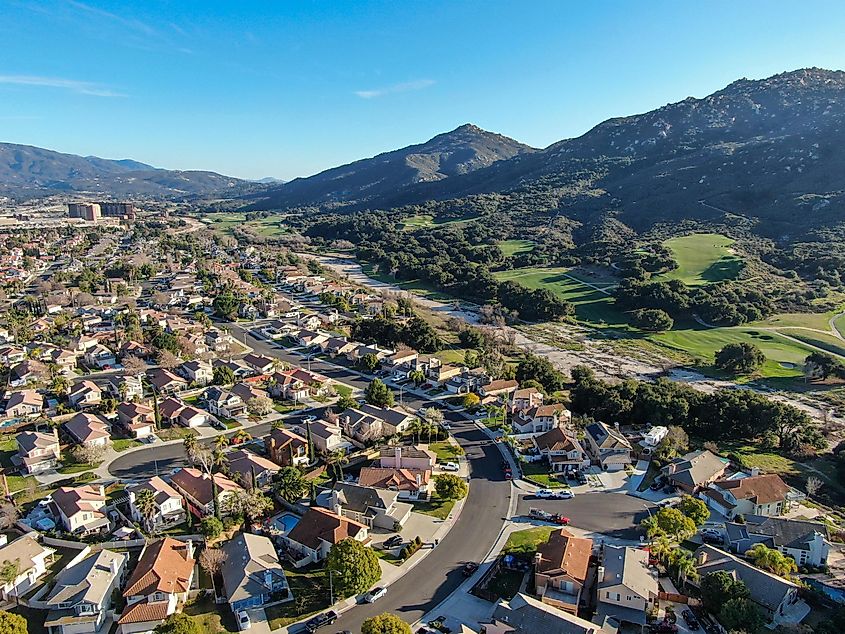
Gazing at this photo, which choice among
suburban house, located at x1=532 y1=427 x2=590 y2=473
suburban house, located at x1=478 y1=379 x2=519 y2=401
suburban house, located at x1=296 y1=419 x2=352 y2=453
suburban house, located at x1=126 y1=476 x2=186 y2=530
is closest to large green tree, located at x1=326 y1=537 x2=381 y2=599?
suburban house, located at x1=126 y1=476 x2=186 y2=530

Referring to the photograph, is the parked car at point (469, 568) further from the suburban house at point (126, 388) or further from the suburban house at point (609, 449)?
the suburban house at point (126, 388)

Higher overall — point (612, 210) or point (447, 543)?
point (612, 210)

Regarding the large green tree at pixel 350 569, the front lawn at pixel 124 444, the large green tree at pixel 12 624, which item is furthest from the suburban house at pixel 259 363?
the large green tree at pixel 12 624

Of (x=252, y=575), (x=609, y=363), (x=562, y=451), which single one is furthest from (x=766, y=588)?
(x=609, y=363)

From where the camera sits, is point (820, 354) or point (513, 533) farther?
point (820, 354)

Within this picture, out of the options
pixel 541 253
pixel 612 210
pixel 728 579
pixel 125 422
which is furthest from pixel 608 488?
pixel 612 210

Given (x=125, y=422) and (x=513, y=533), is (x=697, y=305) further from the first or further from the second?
(x=125, y=422)
